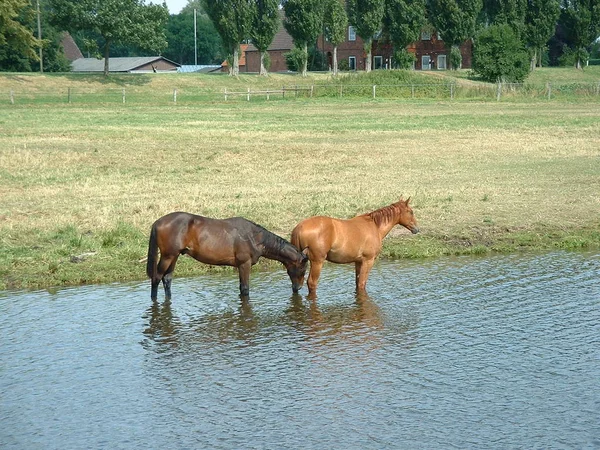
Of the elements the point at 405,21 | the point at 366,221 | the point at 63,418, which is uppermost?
the point at 405,21

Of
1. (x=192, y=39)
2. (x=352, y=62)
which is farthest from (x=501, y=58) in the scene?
(x=192, y=39)

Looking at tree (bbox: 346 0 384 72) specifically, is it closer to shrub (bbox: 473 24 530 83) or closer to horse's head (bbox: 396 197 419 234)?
shrub (bbox: 473 24 530 83)

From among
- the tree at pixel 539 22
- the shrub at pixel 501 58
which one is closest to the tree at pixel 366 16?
the shrub at pixel 501 58

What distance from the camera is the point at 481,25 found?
95.2m

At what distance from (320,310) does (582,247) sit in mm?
6712

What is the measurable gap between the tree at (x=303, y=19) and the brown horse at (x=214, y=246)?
73.9 metres

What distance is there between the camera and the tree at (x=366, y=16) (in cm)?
8700

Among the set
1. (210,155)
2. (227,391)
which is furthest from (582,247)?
(210,155)

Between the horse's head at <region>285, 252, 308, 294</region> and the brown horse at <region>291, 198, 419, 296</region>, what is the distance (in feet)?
0.39

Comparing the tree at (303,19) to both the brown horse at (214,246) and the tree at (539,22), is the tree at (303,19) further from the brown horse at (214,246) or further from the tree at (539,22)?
the brown horse at (214,246)

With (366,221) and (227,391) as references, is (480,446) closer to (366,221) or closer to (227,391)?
(227,391)

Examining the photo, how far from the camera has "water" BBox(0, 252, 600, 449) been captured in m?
8.27

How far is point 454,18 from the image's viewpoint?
88.0m

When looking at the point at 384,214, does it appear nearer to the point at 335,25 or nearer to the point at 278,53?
the point at 335,25
